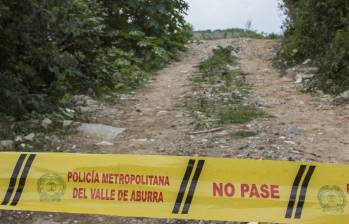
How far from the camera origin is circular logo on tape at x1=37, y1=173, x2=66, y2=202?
4.13m

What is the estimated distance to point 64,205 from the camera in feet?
13.5

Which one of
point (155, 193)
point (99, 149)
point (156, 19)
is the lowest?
point (99, 149)

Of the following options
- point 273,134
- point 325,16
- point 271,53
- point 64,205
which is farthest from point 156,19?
point 64,205

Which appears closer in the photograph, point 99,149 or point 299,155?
point 299,155

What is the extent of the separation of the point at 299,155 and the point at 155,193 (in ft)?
8.97

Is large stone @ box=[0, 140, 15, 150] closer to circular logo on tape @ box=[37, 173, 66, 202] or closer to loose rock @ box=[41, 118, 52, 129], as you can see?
loose rock @ box=[41, 118, 52, 129]

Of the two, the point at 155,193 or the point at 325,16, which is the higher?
the point at 325,16

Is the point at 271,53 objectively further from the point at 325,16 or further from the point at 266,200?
the point at 266,200

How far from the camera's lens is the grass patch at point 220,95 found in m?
8.31

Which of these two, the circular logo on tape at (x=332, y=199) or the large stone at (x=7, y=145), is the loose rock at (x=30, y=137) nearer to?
the large stone at (x=7, y=145)

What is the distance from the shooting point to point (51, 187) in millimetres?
4152

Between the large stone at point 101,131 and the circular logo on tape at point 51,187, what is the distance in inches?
131

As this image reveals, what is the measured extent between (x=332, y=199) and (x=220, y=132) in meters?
3.66

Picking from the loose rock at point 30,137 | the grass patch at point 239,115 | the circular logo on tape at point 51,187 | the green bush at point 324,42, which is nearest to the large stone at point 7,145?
the loose rock at point 30,137
